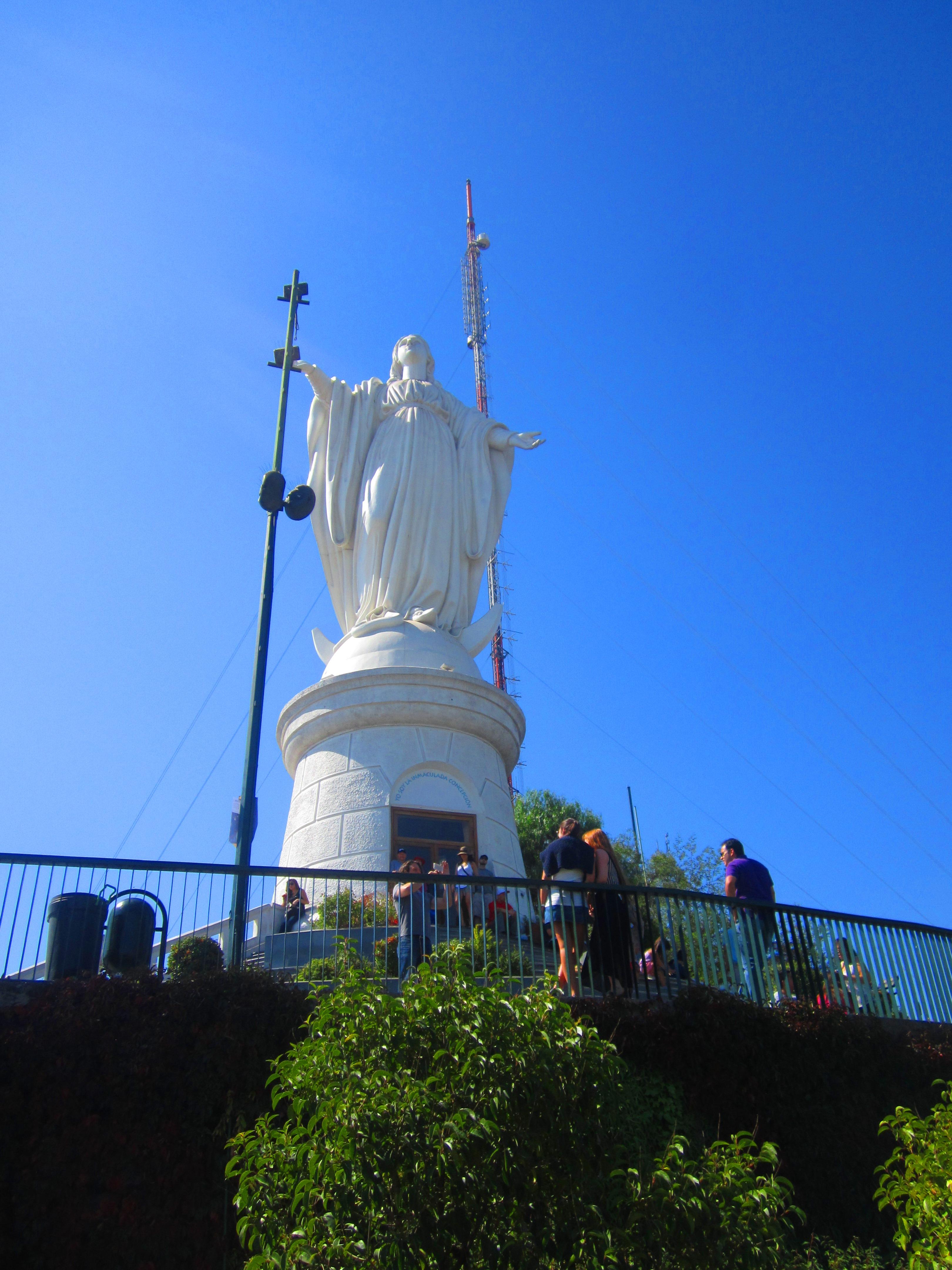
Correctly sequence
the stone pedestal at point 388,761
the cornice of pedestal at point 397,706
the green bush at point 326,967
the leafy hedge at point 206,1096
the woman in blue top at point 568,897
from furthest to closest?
the cornice of pedestal at point 397,706 → the stone pedestal at point 388,761 → the woman in blue top at point 568,897 → the green bush at point 326,967 → the leafy hedge at point 206,1096

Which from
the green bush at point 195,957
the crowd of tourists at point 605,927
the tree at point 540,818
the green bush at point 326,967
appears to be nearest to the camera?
the green bush at point 326,967

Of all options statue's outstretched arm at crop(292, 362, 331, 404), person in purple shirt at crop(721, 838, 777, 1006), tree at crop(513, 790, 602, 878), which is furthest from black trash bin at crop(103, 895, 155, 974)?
tree at crop(513, 790, 602, 878)

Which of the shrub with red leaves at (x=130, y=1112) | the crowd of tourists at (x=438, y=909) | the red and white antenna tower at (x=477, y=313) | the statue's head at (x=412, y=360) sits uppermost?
the red and white antenna tower at (x=477, y=313)

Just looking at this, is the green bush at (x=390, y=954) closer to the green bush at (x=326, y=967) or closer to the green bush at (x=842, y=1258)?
the green bush at (x=326, y=967)

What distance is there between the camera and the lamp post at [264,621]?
957 centimetres

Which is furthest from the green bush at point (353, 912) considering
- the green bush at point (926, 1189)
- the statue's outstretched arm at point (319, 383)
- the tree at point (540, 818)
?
the tree at point (540, 818)

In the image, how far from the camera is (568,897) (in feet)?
31.2

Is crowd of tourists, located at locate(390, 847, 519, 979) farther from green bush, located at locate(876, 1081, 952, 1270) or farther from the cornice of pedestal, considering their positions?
green bush, located at locate(876, 1081, 952, 1270)

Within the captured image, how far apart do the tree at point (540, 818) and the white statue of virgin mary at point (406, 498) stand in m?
15.0

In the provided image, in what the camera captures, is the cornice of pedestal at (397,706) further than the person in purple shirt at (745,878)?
Yes

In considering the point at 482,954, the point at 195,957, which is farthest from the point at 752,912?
the point at 195,957

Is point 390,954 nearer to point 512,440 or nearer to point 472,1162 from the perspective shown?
point 472,1162

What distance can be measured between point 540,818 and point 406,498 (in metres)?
18.4

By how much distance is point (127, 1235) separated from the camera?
6855 millimetres
